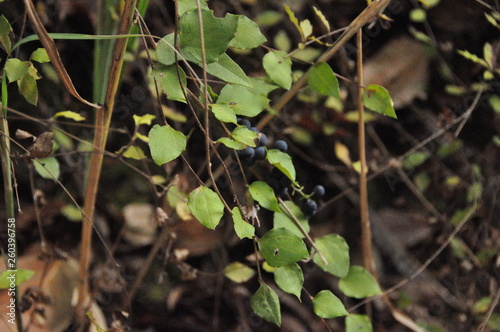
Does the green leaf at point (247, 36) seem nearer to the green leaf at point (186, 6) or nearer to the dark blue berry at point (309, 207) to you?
the green leaf at point (186, 6)

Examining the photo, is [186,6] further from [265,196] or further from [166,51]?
[265,196]

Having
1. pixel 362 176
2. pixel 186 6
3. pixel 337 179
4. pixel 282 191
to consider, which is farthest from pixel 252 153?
pixel 337 179

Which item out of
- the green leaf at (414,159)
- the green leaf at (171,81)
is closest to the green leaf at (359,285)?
the green leaf at (171,81)

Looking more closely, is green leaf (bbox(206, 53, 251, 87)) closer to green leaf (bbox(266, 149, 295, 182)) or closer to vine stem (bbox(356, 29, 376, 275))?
green leaf (bbox(266, 149, 295, 182))

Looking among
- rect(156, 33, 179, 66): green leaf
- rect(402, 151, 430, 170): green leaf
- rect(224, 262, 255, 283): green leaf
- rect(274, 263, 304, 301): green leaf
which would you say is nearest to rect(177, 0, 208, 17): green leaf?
rect(156, 33, 179, 66): green leaf

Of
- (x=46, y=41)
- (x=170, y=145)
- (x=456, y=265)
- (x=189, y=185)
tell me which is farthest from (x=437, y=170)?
(x=46, y=41)

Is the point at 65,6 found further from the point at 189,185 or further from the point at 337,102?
the point at 337,102
